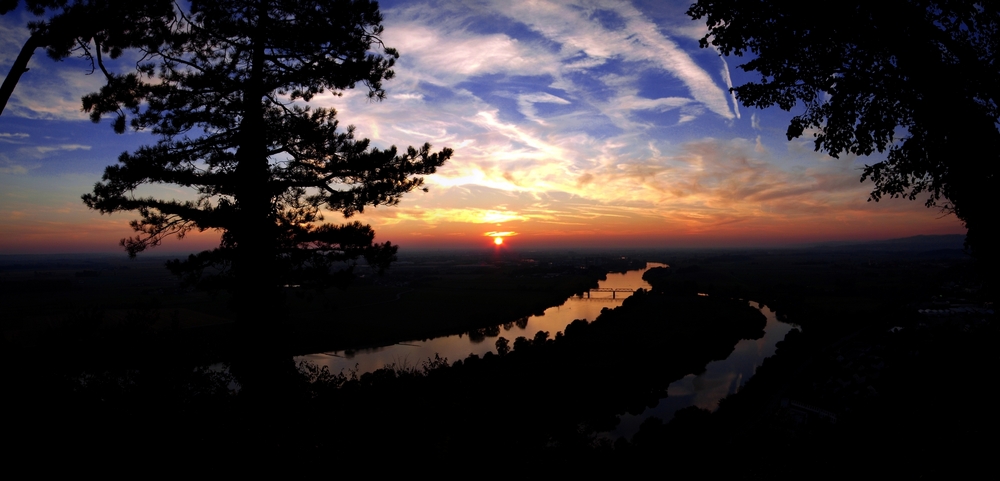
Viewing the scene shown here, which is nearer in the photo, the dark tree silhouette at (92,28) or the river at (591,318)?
the dark tree silhouette at (92,28)

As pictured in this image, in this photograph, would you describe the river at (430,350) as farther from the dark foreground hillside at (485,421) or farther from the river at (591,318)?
the dark foreground hillside at (485,421)

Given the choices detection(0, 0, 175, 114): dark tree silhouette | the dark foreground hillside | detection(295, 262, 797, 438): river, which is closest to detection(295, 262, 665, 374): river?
detection(295, 262, 797, 438): river

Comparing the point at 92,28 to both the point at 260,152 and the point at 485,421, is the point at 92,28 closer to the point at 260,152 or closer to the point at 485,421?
the point at 260,152

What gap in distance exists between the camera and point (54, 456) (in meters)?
3.49

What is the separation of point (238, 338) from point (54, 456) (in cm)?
462

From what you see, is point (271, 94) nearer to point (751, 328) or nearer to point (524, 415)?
point (524, 415)

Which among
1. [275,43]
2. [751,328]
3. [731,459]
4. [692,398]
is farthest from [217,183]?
[751,328]

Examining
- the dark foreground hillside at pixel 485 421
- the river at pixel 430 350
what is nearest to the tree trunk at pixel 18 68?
the dark foreground hillside at pixel 485 421

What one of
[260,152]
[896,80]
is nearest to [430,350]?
[260,152]

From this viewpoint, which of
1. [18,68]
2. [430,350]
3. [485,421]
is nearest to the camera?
[18,68]

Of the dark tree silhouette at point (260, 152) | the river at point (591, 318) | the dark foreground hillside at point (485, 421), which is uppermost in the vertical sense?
the dark tree silhouette at point (260, 152)

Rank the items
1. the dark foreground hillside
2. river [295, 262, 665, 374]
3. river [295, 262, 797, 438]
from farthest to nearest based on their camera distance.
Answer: river [295, 262, 665, 374] < river [295, 262, 797, 438] < the dark foreground hillside

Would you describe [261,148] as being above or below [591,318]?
above

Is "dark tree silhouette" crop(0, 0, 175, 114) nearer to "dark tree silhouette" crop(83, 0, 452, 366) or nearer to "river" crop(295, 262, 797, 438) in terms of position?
"dark tree silhouette" crop(83, 0, 452, 366)
